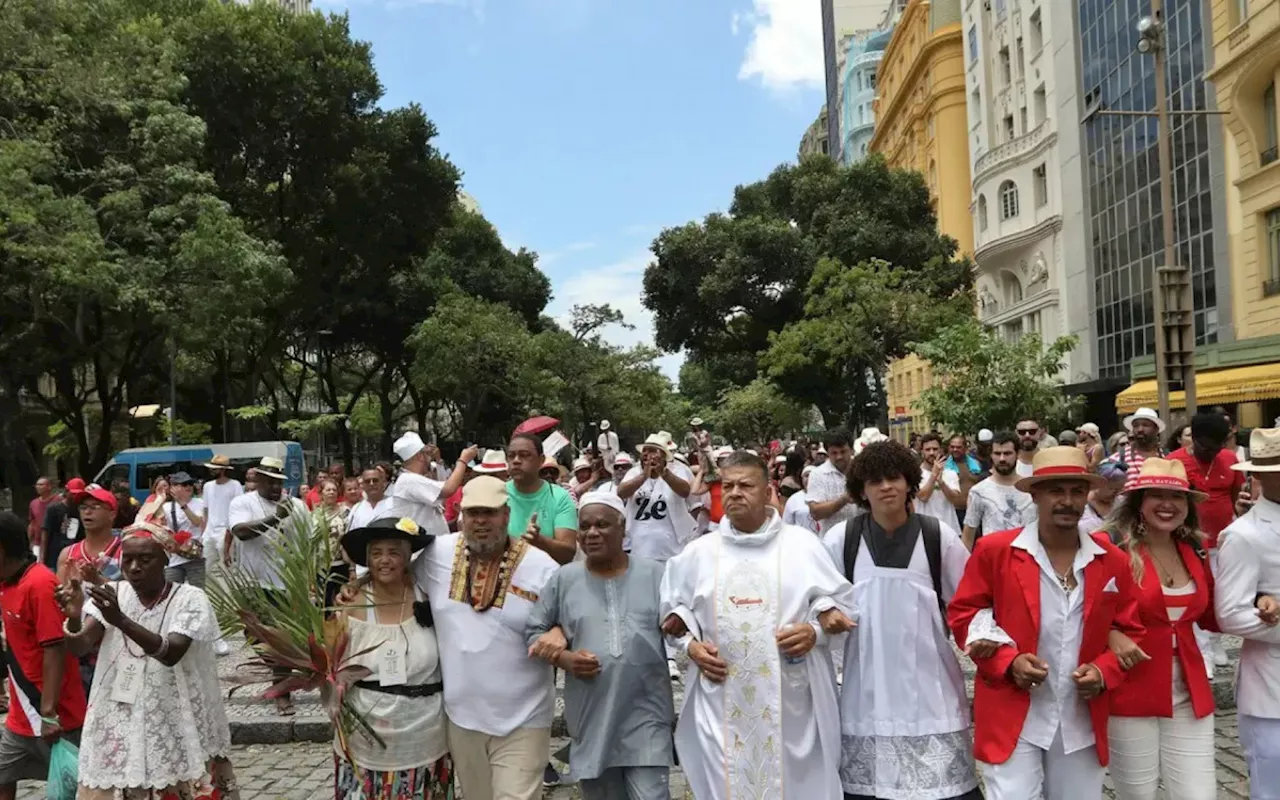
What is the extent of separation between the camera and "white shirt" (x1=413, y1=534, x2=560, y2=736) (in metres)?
4.18

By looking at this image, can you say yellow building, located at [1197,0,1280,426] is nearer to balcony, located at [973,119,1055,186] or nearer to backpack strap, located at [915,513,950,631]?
balcony, located at [973,119,1055,186]

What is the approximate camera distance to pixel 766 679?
382cm

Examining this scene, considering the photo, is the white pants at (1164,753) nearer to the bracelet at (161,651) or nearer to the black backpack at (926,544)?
the black backpack at (926,544)

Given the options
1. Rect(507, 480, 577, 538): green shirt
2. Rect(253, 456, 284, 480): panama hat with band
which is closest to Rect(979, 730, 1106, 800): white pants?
Rect(507, 480, 577, 538): green shirt

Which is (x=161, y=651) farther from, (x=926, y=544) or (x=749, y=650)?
(x=926, y=544)

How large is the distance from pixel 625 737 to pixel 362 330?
37.4 metres

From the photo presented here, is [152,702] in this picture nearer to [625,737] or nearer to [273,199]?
[625,737]

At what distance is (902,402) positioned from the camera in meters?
52.1

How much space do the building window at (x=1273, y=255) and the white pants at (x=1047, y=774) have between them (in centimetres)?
2181

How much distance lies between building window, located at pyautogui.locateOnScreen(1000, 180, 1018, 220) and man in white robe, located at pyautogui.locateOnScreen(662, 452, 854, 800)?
35116mm

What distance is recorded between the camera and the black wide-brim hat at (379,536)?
4188 millimetres

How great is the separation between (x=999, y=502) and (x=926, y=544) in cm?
397

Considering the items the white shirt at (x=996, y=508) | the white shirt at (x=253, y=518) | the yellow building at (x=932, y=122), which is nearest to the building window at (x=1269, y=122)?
the white shirt at (x=996, y=508)

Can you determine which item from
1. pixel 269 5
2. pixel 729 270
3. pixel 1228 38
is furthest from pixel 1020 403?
pixel 269 5
